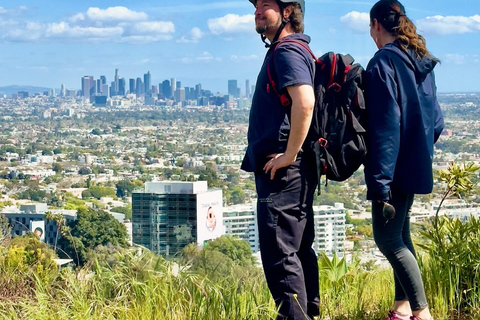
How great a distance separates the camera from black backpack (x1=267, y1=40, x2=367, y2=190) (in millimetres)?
2250

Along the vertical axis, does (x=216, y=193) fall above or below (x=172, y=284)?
below

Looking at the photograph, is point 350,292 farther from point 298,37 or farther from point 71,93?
point 71,93

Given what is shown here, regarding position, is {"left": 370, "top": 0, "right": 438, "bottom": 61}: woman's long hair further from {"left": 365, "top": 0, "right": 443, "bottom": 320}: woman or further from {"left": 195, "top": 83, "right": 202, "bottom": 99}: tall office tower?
{"left": 195, "top": 83, "right": 202, "bottom": 99}: tall office tower

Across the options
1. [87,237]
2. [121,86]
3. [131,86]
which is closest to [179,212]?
[87,237]

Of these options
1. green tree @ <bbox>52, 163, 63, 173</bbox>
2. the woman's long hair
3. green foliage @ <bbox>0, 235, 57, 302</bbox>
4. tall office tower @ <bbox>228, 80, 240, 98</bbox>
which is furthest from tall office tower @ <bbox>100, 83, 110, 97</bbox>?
the woman's long hair

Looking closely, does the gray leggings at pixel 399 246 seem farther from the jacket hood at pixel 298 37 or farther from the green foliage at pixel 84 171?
the green foliage at pixel 84 171

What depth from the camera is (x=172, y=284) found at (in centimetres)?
261

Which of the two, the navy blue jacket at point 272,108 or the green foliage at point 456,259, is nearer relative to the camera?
the navy blue jacket at point 272,108

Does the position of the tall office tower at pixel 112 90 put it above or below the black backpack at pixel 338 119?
above

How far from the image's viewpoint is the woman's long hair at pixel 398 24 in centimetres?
234

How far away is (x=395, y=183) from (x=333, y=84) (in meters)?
0.36

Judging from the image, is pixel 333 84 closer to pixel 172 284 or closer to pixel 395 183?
pixel 395 183

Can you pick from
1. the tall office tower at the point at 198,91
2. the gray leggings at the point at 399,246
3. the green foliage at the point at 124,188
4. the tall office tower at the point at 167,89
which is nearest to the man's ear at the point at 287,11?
the gray leggings at the point at 399,246

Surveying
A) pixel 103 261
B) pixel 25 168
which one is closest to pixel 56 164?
pixel 25 168
